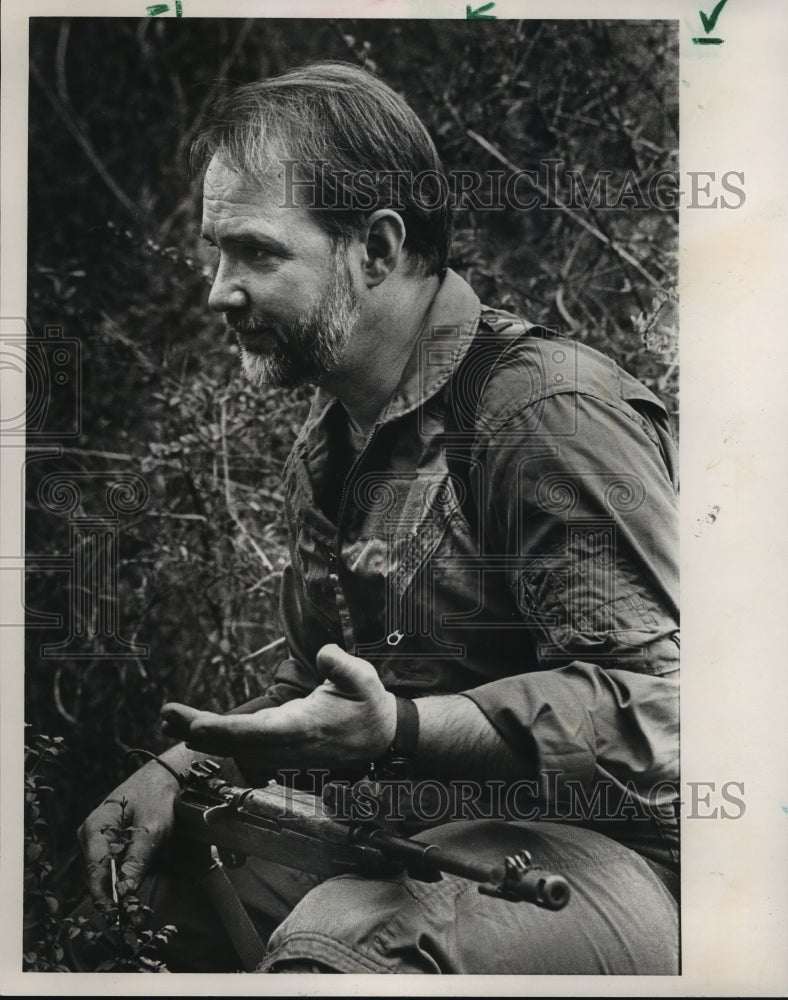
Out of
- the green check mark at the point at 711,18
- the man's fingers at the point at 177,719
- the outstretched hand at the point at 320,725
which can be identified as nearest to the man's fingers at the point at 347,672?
the outstretched hand at the point at 320,725

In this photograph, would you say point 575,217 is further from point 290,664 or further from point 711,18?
point 290,664

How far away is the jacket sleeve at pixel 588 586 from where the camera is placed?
3.62 meters

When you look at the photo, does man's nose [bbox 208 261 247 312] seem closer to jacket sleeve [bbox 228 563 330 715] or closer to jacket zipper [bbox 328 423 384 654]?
jacket zipper [bbox 328 423 384 654]

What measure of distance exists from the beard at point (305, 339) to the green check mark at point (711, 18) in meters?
→ 1.37

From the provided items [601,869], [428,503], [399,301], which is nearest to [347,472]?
[428,503]

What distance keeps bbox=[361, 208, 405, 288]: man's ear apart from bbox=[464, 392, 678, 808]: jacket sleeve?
601mm

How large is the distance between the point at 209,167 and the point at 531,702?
1913 mm

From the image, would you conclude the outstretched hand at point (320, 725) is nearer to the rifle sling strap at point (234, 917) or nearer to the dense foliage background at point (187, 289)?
the dense foliage background at point (187, 289)

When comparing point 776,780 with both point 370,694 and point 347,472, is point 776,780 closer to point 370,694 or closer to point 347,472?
point 370,694

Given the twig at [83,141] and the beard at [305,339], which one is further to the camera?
the twig at [83,141]

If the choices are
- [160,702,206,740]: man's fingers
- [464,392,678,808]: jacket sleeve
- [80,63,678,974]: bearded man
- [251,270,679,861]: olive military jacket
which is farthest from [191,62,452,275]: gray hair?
[160,702,206,740]: man's fingers

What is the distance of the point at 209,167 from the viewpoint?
12.7 ft

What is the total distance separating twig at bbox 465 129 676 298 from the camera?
12.8 ft

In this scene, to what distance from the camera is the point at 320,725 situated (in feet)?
12.1
